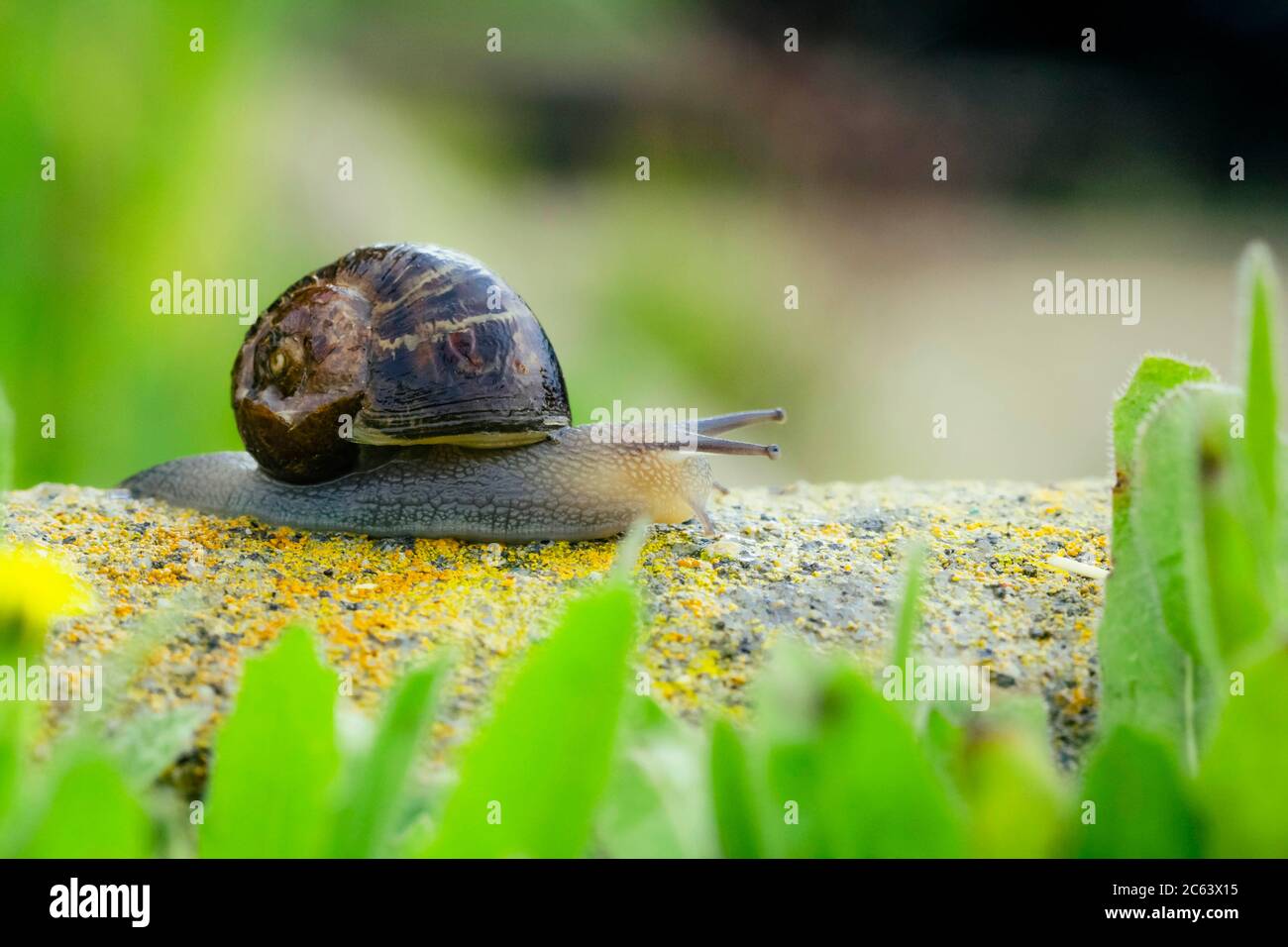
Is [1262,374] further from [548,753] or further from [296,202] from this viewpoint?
[296,202]

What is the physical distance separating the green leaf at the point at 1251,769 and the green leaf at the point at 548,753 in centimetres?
32

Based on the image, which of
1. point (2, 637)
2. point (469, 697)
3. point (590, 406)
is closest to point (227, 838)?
point (2, 637)

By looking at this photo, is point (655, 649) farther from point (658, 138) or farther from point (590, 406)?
point (658, 138)

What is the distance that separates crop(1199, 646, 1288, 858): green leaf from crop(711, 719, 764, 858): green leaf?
252mm

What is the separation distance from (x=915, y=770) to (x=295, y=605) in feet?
4.38

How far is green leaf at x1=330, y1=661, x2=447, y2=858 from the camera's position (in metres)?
0.65

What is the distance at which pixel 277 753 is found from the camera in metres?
0.67

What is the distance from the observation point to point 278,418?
7.88ft

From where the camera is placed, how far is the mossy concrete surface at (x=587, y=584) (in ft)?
4.68
